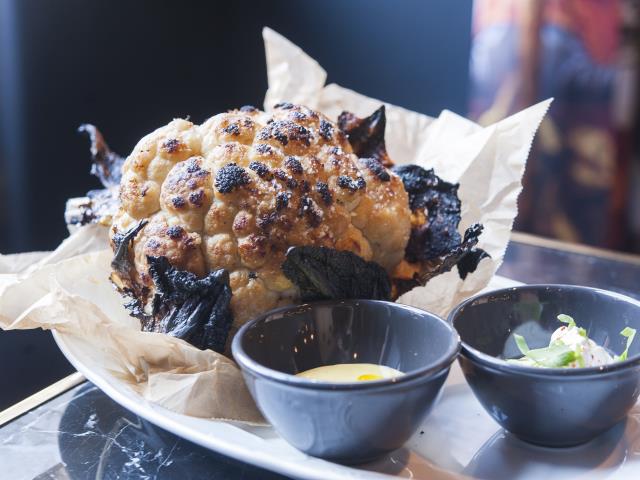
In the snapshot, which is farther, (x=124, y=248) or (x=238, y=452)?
(x=124, y=248)

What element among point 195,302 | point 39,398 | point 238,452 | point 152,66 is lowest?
point 39,398

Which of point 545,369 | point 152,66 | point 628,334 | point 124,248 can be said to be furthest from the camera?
point 152,66

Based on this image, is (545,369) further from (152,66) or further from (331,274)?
(152,66)

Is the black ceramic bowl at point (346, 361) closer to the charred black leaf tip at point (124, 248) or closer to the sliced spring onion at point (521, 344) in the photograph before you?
the sliced spring onion at point (521, 344)

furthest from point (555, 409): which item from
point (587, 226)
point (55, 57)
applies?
point (587, 226)

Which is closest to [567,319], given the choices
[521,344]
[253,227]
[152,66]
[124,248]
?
[521,344]

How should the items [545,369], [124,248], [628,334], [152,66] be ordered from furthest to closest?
[152,66] < [124,248] < [628,334] < [545,369]

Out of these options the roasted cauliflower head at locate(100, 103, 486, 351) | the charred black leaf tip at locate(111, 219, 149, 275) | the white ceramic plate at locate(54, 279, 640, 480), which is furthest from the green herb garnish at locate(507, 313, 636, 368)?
the charred black leaf tip at locate(111, 219, 149, 275)
